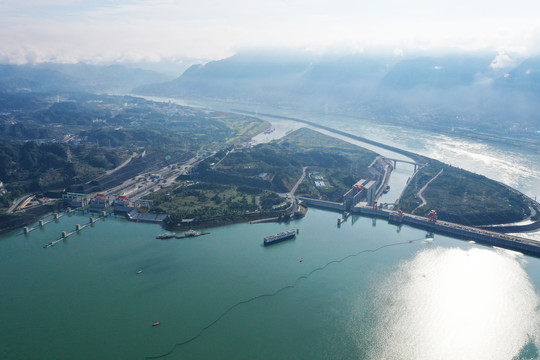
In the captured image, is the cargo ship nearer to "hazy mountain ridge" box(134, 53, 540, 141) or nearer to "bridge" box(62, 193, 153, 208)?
"bridge" box(62, 193, 153, 208)

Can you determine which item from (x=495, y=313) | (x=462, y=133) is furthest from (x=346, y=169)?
(x=462, y=133)

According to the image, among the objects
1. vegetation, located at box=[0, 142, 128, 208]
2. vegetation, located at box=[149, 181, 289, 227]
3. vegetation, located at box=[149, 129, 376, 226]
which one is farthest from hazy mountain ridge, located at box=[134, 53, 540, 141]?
vegetation, located at box=[0, 142, 128, 208]

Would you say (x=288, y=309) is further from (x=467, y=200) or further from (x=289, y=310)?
(x=467, y=200)

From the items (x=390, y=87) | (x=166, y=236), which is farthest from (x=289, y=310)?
(x=390, y=87)

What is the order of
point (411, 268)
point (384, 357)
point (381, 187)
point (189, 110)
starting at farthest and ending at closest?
1. point (189, 110)
2. point (381, 187)
3. point (411, 268)
4. point (384, 357)

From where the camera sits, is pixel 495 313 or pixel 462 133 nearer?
pixel 495 313

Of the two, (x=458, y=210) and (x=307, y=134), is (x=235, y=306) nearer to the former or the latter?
(x=458, y=210)
